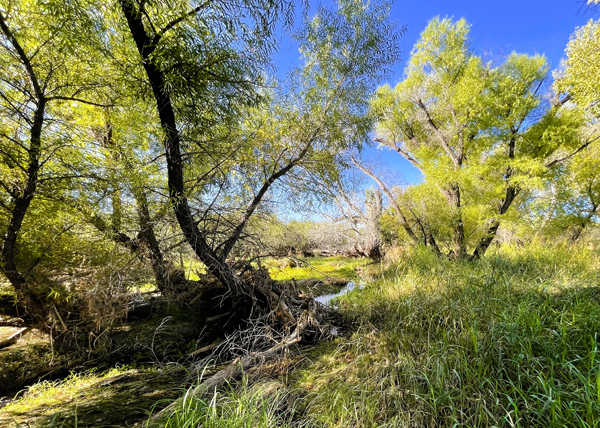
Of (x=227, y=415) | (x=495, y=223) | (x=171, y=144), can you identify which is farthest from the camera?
(x=495, y=223)

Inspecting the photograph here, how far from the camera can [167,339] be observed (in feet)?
10.9

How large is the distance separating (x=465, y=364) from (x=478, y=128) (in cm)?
717

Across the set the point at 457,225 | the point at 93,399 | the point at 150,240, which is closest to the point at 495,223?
the point at 457,225

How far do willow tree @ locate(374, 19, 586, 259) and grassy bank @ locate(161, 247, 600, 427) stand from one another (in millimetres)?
3464

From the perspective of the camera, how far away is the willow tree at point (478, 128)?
19.6ft

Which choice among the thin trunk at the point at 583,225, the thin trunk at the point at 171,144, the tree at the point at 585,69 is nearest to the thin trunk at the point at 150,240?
the thin trunk at the point at 171,144

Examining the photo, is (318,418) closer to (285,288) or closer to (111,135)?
(285,288)

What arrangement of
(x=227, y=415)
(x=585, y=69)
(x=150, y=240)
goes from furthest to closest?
1. (x=585, y=69)
2. (x=150, y=240)
3. (x=227, y=415)

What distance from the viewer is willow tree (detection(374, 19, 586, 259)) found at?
19.6 ft

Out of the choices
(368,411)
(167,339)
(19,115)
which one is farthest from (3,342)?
(368,411)

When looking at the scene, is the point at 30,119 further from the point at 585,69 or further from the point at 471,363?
the point at 585,69

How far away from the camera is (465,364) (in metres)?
1.92

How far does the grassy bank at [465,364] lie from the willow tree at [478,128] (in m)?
3.46

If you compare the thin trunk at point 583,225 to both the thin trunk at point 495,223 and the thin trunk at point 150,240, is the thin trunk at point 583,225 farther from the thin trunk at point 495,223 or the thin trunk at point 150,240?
the thin trunk at point 150,240
